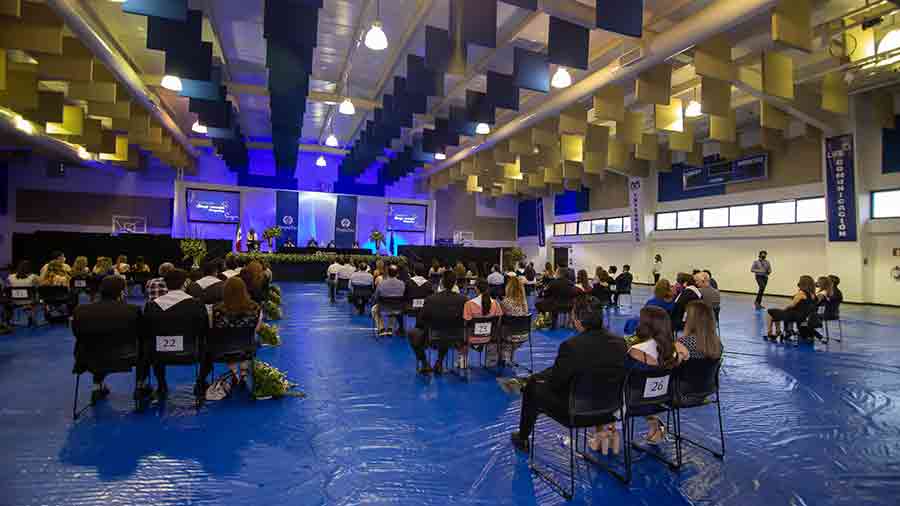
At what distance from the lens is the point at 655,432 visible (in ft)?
9.93

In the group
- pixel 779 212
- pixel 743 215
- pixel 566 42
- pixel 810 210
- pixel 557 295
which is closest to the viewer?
pixel 566 42

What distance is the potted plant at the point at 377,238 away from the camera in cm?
1984

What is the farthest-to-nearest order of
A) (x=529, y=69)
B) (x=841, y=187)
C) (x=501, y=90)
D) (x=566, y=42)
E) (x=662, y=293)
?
(x=841, y=187) → (x=501, y=90) → (x=529, y=69) → (x=566, y=42) → (x=662, y=293)

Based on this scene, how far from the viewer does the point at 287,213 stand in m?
20.0

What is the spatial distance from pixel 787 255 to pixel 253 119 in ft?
55.6

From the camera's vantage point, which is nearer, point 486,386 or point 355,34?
point 486,386

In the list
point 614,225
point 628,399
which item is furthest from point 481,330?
point 614,225

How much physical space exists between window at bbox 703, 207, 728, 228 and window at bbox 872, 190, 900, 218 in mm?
4080

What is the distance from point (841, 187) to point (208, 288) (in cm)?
1382

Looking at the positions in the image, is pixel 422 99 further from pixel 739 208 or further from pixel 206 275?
pixel 739 208

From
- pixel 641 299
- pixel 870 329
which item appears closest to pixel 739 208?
pixel 641 299

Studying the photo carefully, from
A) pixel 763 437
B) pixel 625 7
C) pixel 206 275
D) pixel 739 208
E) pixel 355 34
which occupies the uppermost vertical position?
pixel 355 34

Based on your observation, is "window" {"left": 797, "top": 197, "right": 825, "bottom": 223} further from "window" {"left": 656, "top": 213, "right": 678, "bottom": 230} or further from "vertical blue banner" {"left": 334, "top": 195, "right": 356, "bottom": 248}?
"vertical blue banner" {"left": 334, "top": 195, "right": 356, "bottom": 248}

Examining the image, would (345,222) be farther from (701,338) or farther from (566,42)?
(701,338)
